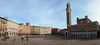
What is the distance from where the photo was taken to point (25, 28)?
98000mm

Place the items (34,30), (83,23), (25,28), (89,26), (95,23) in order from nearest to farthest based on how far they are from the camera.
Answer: (95,23), (89,26), (83,23), (25,28), (34,30)

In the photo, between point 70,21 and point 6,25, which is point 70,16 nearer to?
point 70,21

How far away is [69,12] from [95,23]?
35.5m

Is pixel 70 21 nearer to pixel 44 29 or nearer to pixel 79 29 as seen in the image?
pixel 79 29

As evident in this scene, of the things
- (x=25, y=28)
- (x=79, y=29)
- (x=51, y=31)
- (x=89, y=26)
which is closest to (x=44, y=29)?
(x=51, y=31)

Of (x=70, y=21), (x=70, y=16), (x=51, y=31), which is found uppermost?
(x=70, y=16)

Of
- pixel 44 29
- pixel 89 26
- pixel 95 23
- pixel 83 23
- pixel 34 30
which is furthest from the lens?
pixel 44 29

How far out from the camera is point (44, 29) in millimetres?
115688

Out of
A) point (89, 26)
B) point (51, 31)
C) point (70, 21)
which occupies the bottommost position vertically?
point (51, 31)

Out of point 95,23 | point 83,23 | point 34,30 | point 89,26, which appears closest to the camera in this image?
point 95,23

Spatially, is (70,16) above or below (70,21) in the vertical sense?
above

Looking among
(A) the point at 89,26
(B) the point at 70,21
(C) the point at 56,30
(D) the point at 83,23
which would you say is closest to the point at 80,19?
(D) the point at 83,23

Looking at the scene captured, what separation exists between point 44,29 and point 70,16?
44.6m

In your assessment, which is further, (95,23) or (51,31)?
(51,31)
